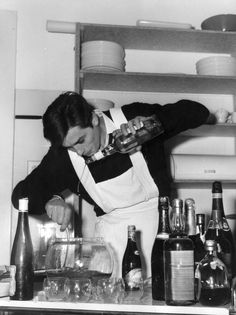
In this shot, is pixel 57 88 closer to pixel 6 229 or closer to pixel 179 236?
pixel 6 229

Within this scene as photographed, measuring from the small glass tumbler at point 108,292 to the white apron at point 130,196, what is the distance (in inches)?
27.8

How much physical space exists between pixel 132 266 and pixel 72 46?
139 cm

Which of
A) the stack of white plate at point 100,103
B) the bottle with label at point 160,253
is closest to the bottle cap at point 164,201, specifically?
the bottle with label at point 160,253

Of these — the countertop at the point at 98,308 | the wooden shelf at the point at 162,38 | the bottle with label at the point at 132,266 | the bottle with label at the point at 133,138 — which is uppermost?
the wooden shelf at the point at 162,38

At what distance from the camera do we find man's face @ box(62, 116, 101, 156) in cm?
170

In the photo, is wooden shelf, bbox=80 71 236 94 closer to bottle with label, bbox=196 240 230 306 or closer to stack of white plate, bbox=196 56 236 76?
stack of white plate, bbox=196 56 236 76

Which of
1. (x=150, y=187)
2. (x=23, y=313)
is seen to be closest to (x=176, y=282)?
(x=23, y=313)

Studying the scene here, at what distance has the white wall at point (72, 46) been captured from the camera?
2.55 meters

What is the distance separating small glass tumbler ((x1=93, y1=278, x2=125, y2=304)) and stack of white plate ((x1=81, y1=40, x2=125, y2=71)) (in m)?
1.31

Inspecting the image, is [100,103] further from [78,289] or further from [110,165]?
[78,289]

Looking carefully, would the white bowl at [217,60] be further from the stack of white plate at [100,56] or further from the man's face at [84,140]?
the man's face at [84,140]

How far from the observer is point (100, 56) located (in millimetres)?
2289

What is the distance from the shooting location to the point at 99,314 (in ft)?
3.56

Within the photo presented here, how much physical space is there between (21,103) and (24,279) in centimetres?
141
